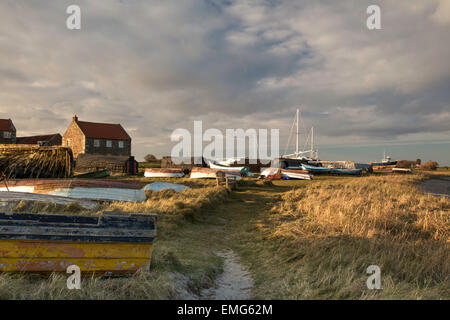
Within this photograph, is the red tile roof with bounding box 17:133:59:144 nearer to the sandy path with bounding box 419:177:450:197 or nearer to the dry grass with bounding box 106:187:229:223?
the dry grass with bounding box 106:187:229:223

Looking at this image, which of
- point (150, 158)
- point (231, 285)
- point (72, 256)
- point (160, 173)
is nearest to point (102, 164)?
point (160, 173)

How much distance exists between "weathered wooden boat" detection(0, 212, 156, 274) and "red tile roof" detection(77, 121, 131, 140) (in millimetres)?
51748

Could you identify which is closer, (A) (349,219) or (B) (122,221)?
(B) (122,221)

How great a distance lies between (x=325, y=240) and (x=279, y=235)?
1720mm

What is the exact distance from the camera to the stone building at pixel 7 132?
186ft

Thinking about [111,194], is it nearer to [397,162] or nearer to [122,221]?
[122,221]

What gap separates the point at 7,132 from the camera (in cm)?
5700

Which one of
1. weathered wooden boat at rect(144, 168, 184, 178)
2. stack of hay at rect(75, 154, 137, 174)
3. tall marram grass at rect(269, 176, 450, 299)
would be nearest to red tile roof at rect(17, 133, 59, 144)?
stack of hay at rect(75, 154, 137, 174)

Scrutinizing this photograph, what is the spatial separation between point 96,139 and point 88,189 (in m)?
42.3

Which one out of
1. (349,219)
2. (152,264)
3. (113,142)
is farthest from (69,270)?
(113,142)

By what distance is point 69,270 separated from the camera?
16.5 feet

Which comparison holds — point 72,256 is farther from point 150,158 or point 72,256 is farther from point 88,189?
point 150,158

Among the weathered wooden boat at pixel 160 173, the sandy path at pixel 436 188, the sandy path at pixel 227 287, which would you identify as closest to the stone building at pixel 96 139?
the weathered wooden boat at pixel 160 173
